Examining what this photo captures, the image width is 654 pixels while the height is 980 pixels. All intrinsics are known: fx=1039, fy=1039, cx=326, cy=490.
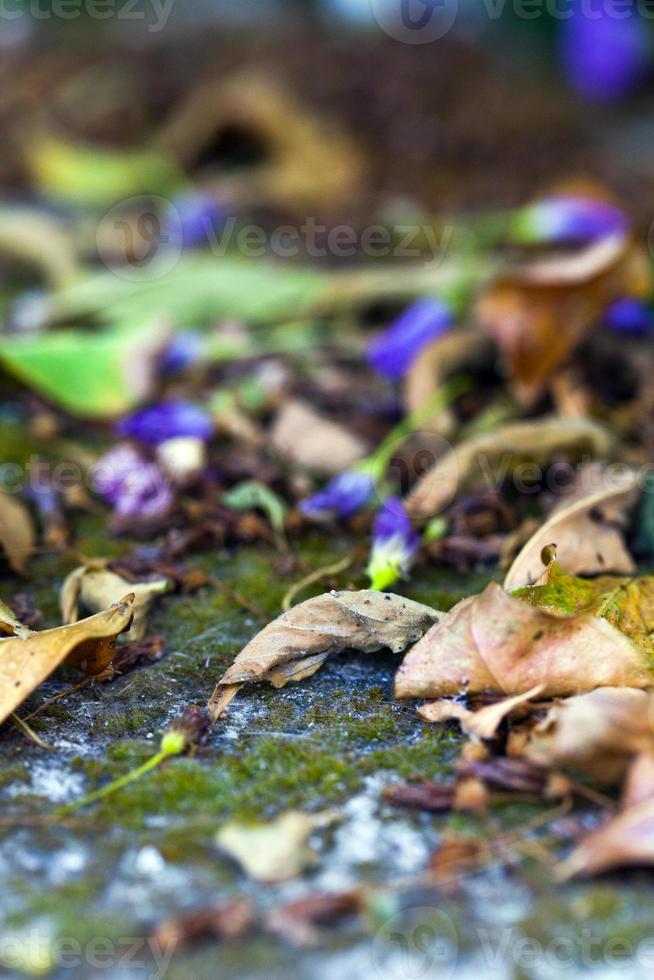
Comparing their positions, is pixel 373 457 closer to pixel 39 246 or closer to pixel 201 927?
pixel 201 927

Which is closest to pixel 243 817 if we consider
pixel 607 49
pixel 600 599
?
pixel 600 599

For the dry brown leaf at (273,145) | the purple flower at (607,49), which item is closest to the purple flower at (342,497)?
the dry brown leaf at (273,145)

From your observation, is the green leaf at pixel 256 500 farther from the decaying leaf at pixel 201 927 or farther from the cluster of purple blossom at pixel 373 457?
the decaying leaf at pixel 201 927

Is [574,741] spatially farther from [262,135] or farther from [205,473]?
[262,135]

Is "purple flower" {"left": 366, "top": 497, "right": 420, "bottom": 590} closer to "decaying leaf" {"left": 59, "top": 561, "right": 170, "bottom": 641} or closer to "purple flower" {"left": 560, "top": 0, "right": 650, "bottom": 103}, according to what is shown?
Answer: "decaying leaf" {"left": 59, "top": 561, "right": 170, "bottom": 641}

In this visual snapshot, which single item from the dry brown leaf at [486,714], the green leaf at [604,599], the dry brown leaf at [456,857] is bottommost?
the dry brown leaf at [456,857]

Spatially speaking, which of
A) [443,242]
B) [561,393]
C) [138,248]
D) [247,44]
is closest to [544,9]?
[247,44]
